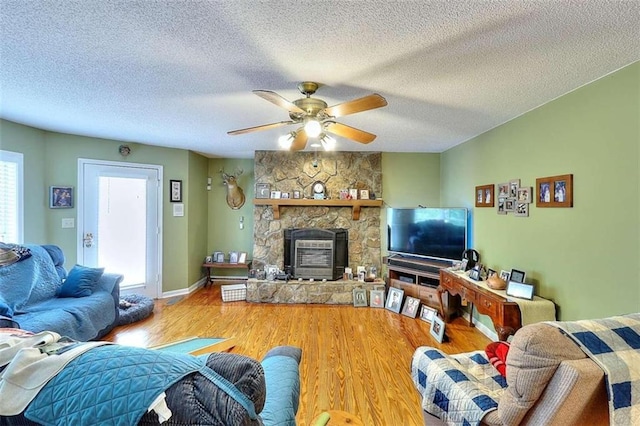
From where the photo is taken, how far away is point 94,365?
661mm

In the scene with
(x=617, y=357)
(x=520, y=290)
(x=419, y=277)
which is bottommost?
(x=419, y=277)

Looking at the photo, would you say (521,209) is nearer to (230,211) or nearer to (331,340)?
(331,340)

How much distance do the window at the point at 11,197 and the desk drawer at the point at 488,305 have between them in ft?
16.6

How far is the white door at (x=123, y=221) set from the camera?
4105 mm

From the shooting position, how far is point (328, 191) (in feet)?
16.6

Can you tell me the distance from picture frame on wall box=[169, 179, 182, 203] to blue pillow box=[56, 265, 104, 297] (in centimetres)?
170

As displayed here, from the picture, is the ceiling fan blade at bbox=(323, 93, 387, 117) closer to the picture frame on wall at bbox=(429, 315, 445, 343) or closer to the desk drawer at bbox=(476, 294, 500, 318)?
the desk drawer at bbox=(476, 294, 500, 318)

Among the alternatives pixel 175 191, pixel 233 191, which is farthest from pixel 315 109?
pixel 233 191

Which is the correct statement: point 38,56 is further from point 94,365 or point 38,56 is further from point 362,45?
point 94,365

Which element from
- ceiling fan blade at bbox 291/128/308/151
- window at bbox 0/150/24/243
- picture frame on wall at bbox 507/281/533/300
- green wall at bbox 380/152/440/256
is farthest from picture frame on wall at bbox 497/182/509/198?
window at bbox 0/150/24/243

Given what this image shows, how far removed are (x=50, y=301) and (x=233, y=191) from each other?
9.66 feet

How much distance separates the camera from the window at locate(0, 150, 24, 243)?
3.33 m

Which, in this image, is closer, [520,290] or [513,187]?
[520,290]

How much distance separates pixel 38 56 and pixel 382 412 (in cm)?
321
